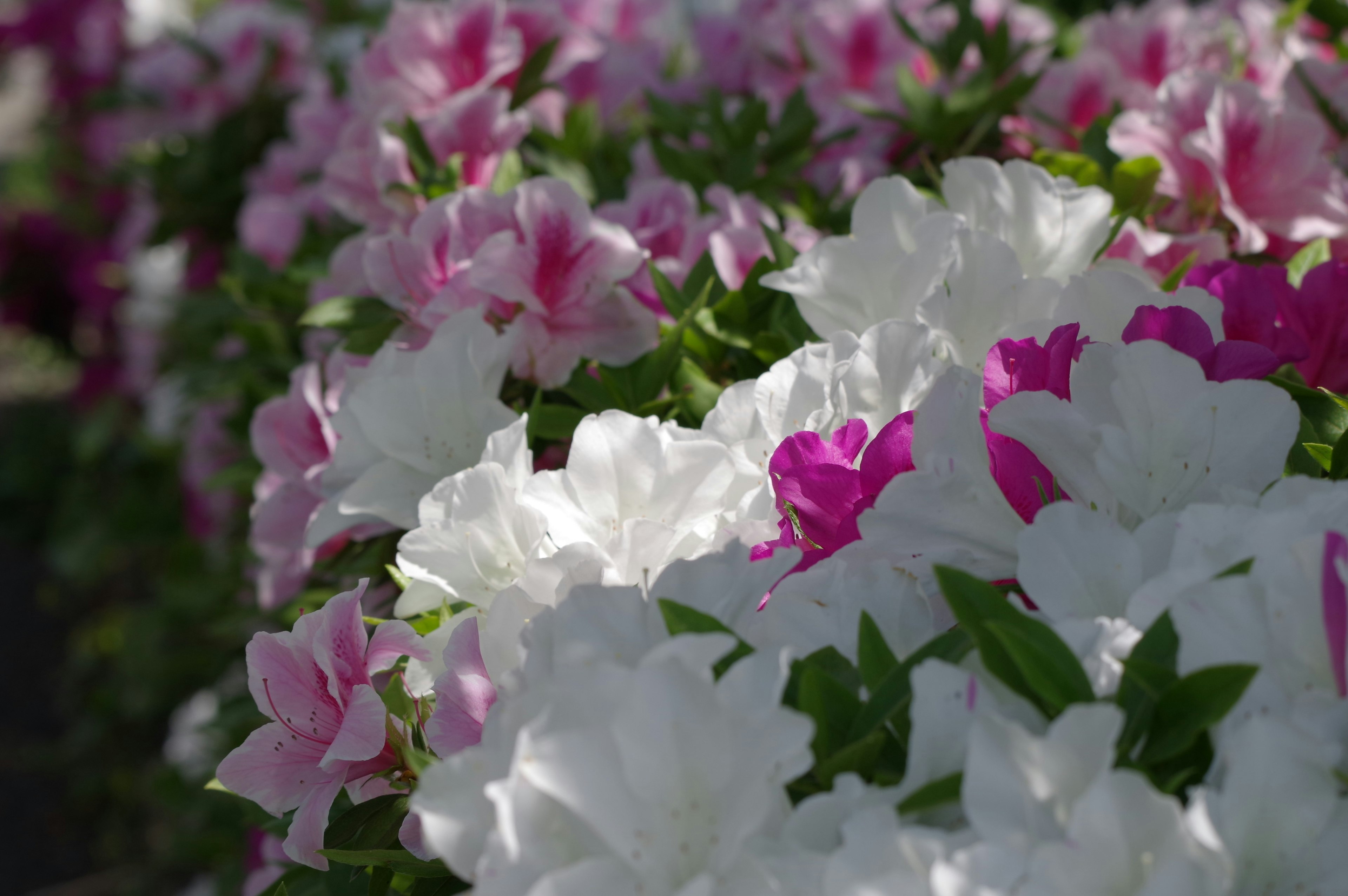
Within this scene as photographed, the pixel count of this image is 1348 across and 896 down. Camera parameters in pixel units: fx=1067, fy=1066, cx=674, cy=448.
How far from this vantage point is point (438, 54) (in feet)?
4.40

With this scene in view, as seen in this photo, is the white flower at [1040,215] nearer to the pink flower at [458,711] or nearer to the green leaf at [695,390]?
the green leaf at [695,390]

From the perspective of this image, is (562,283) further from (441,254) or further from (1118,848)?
(1118,848)

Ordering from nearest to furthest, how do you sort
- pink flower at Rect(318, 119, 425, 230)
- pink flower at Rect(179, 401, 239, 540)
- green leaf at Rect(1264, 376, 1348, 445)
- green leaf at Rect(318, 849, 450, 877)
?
green leaf at Rect(318, 849, 450, 877)
green leaf at Rect(1264, 376, 1348, 445)
pink flower at Rect(318, 119, 425, 230)
pink flower at Rect(179, 401, 239, 540)

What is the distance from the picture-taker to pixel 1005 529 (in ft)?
2.22

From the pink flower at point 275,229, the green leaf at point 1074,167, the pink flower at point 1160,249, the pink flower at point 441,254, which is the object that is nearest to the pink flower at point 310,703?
the pink flower at point 441,254

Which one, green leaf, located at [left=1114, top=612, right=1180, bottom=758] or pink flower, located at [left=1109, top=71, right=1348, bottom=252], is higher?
pink flower, located at [left=1109, top=71, right=1348, bottom=252]

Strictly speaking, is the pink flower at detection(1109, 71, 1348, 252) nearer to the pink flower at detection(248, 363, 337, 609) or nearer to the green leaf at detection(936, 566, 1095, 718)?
the green leaf at detection(936, 566, 1095, 718)

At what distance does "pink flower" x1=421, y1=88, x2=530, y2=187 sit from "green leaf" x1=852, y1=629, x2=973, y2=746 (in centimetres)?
84

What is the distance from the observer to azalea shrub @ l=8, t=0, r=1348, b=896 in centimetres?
52

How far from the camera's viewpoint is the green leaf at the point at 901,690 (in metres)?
0.58

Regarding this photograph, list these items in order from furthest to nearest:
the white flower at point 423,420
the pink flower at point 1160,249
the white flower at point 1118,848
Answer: the pink flower at point 1160,249 → the white flower at point 423,420 → the white flower at point 1118,848

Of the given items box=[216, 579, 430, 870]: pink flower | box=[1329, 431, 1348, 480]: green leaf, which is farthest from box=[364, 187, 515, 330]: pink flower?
box=[1329, 431, 1348, 480]: green leaf

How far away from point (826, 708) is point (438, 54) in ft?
3.47

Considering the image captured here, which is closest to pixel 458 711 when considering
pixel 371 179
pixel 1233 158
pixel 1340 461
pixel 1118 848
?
pixel 1118 848
